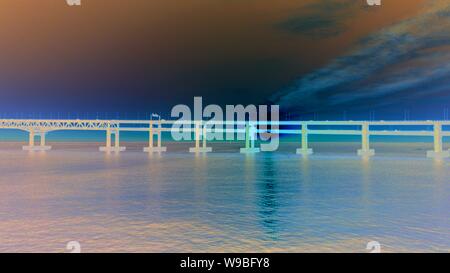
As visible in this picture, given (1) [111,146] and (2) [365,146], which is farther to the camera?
(1) [111,146]

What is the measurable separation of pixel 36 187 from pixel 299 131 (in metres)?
→ 127

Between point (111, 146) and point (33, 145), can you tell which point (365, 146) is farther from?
point (33, 145)

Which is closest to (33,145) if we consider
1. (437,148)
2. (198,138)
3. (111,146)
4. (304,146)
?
(111,146)

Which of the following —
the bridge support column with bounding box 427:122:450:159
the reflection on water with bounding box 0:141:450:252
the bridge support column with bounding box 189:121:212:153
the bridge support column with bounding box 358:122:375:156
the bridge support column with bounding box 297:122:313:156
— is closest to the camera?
the reflection on water with bounding box 0:141:450:252

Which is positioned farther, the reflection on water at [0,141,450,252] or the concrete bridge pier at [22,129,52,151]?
the concrete bridge pier at [22,129,52,151]

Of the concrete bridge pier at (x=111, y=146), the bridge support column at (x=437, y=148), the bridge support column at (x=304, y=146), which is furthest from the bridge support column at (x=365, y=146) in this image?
the concrete bridge pier at (x=111, y=146)

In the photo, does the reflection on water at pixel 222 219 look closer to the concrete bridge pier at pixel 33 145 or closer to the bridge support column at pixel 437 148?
the bridge support column at pixel 437 148

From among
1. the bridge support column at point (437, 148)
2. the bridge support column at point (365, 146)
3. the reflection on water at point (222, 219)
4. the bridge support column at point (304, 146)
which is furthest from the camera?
the bridge support column at point (304, 146)

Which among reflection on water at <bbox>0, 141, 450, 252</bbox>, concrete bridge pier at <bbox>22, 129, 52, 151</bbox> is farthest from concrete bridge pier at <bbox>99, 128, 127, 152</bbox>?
reflection on water at <bbox>0, 141, 450, 252</bbox>

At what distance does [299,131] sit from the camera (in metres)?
→ 147

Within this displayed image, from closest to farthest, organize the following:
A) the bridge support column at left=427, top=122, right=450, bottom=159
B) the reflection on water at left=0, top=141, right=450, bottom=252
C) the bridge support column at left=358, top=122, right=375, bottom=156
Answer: the reflection on water at left=0, top=141, right=450, bottom=252 → the bridge support column at left=427, top=122, right=450, bottom=159 → the bridge support column at left=358, top=122, right=375, bottom=156

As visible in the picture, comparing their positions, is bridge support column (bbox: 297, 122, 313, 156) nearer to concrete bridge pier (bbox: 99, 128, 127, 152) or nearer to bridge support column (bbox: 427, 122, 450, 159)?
bridge support column (bbox: 427, 122, 450, 159)
